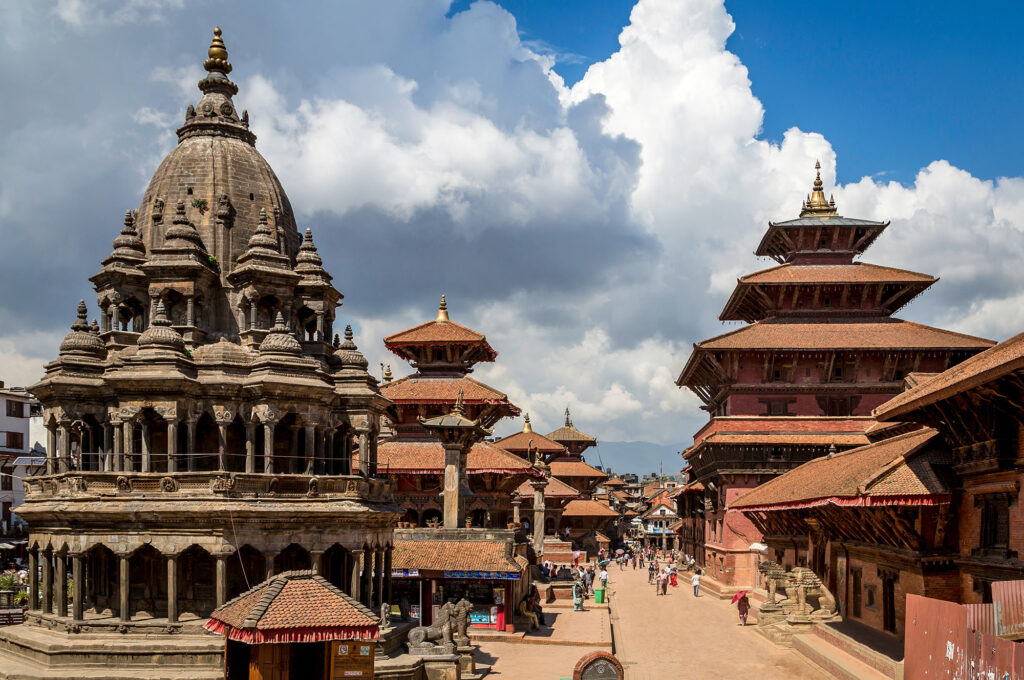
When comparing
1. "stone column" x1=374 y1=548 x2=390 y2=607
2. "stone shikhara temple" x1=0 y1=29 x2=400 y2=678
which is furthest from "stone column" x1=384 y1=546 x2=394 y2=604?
"stone column" x1=374 y1=548 x2=390 y2=607

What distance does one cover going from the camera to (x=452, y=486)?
36.5m

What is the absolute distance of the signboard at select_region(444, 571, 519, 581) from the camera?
34375mm

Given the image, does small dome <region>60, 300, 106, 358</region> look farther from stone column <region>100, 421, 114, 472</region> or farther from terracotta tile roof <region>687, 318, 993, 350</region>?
terracotta tile roof <region>687, 318, 993, 350</region>

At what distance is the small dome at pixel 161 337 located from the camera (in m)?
28.0

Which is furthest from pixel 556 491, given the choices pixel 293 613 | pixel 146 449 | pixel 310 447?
pixel 293 613

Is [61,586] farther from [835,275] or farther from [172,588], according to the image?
[835,275]

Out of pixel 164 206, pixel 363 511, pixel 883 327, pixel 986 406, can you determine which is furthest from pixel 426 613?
pixel 883 327

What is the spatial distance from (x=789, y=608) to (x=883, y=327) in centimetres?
2537

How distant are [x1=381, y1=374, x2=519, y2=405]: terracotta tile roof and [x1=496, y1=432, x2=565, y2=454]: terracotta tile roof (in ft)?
77.8

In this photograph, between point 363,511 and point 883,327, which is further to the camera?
point 883,327

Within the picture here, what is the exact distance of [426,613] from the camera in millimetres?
35469

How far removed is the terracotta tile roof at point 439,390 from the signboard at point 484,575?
17.0 m

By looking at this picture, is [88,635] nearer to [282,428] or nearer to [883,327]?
[282,428]

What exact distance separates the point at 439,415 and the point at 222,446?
81.6 feet
